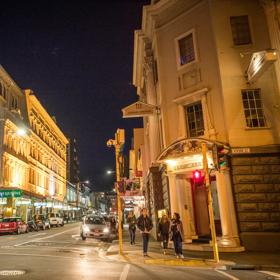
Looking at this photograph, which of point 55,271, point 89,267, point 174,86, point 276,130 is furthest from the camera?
point 174,86

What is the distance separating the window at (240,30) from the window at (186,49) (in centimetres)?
224

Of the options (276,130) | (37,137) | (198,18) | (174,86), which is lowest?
(276,130)

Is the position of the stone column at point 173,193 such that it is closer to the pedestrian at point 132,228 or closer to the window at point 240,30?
the pedestrian at point 132,228

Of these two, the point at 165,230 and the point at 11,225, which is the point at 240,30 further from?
the point at 11,225

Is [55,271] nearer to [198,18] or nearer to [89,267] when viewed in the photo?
[89,267]

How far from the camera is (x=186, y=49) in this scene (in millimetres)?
19812

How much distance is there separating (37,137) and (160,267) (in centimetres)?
5398

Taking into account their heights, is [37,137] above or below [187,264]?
above

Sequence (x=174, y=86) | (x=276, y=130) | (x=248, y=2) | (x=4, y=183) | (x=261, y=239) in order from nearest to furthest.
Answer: (x=261, y=239) < (x=276, y=130) < (x=248, y=2) < (x=174, y=86) < (x=4, y=183)

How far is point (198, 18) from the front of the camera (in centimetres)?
1908

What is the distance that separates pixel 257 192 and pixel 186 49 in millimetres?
8648

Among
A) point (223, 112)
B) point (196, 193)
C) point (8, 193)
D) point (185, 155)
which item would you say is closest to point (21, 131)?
point (8, 193)

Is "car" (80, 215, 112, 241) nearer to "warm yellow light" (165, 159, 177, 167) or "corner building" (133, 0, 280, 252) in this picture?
"corner building" (133, 0, 280, 252)

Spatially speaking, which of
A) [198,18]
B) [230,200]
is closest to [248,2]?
[198,18]
